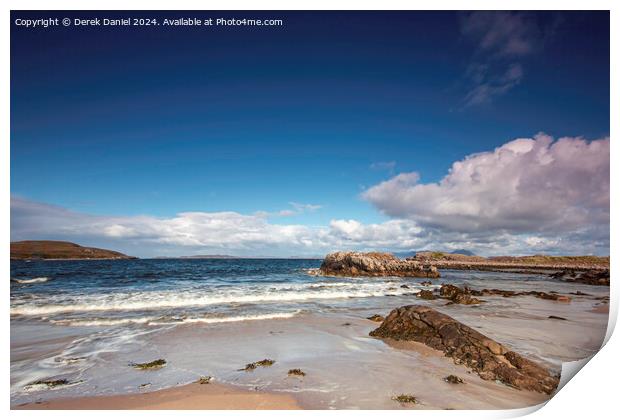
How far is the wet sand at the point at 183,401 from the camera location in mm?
4582

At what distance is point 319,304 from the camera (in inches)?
556

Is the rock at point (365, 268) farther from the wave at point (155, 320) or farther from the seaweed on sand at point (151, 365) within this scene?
the seaweed on sand at point (151, 365)

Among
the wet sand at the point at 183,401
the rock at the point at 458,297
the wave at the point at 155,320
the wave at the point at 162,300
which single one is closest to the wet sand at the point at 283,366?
the wet sand at the point at 183,401

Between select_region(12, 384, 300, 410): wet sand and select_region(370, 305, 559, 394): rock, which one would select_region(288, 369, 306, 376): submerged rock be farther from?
select_region(370, 305, 559, 394): rock

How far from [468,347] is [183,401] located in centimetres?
526

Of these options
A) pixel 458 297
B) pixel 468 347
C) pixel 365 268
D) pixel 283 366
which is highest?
pixel 365 268

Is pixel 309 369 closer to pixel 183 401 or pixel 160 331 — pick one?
pixel 183 401

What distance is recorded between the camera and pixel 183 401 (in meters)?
4.66

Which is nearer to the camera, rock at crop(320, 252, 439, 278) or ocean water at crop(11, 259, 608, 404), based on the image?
ocean water at crop(11, 259, 608, 404)

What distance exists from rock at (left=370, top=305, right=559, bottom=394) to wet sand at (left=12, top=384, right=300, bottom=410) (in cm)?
357

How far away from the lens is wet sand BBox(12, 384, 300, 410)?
458cm

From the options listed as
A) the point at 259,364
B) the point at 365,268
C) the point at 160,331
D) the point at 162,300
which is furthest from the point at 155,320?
the point at 365,268

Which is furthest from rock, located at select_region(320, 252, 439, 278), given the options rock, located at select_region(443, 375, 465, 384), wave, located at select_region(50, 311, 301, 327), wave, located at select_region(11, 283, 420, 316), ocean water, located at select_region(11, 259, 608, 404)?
rock, located at select_region(443, 375, 465, 384)
